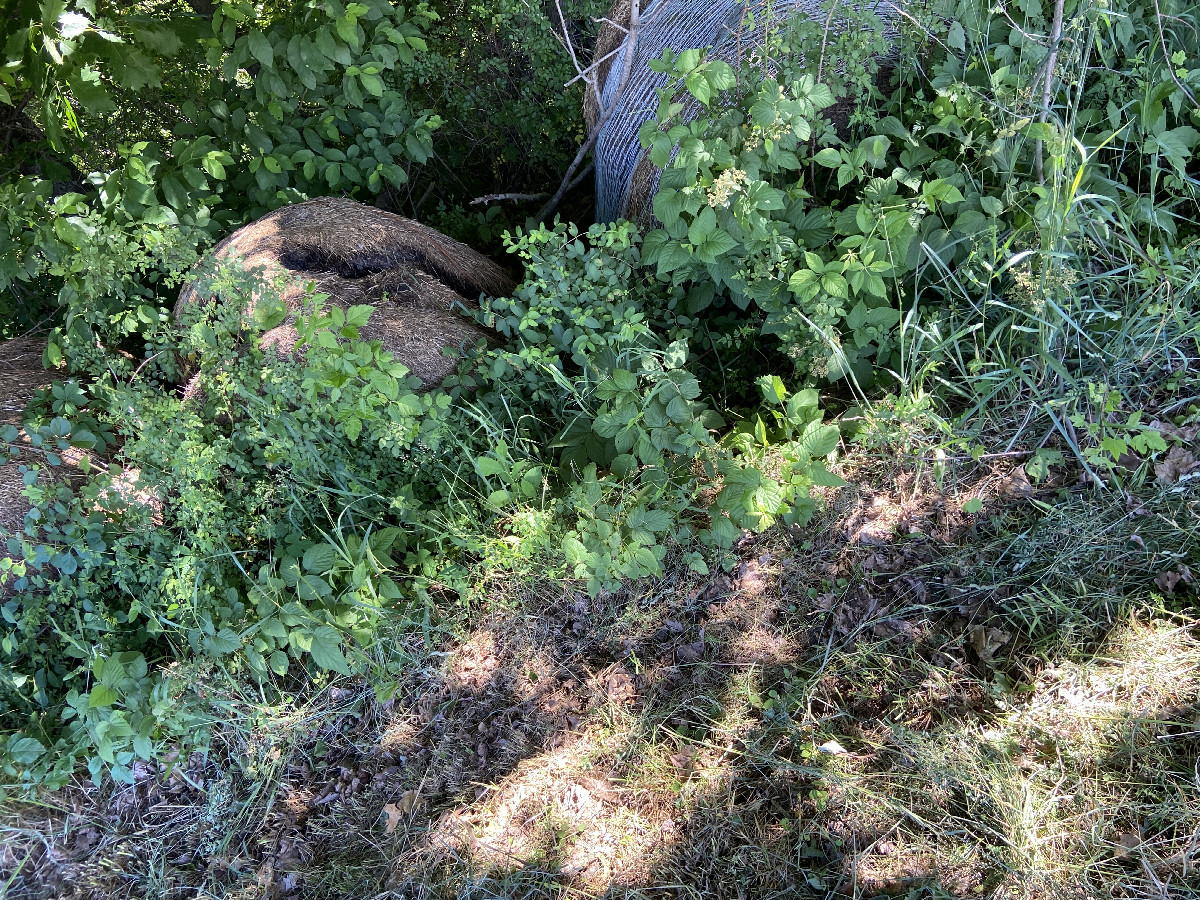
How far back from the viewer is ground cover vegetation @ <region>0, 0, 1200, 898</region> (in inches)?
88.7

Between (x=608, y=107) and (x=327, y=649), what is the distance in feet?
8.70

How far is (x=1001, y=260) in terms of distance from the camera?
270cm

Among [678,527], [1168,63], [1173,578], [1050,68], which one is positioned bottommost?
[1173,578]

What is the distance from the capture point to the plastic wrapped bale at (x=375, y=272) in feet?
10.2

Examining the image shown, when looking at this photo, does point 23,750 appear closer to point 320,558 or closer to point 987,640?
point 320,558

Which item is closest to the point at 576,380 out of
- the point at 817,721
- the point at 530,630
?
the point at 530,630

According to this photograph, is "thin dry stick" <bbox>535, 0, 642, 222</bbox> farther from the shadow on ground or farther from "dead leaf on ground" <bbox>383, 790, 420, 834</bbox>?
"dead leaf on ground" <bbox>383, 790, 420, 834</bbox>

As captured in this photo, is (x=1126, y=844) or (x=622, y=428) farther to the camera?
(x=622, y=428)

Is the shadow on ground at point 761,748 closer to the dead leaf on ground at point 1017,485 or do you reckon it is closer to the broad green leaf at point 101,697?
the dead leaf on ground at point 1017,485

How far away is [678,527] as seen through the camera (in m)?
2.73

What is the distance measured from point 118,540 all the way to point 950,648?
2.78 meters

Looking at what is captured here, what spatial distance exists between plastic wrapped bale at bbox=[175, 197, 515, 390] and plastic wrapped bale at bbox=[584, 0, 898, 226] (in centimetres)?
84

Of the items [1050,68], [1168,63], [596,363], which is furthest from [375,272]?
[1168,63]

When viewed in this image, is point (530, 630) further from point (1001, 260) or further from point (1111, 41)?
point (1111, 41)
